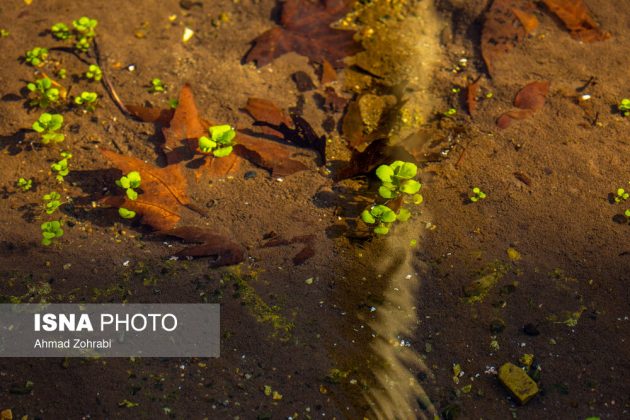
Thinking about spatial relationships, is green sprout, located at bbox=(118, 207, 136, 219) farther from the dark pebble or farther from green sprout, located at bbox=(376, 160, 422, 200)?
the dark pebble

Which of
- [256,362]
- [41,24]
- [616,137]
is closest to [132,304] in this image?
[256,362]

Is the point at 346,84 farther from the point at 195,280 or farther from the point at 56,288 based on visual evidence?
the point at 56,288

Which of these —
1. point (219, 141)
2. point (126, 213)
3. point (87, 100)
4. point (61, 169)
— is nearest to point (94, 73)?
point (87, 100)

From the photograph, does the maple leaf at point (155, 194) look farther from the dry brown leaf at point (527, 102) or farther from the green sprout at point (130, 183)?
the dry brown leaf at point (527, 102)

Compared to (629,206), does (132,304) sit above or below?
below

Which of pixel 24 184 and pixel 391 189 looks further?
pixel 24 184

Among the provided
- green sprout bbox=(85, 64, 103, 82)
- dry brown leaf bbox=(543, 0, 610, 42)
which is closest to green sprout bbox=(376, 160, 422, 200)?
dry brown leaf bbox=(543, 0, 610, 42)

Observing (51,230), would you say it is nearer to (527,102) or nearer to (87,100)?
(87,100)
